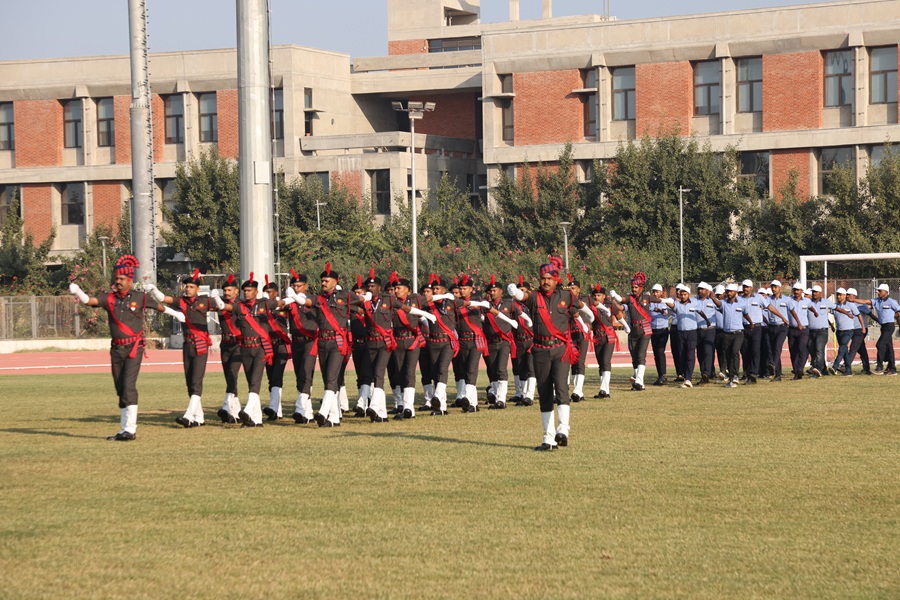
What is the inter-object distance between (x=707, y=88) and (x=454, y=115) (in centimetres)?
2125

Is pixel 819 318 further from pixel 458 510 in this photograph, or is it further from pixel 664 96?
pixel 664 96

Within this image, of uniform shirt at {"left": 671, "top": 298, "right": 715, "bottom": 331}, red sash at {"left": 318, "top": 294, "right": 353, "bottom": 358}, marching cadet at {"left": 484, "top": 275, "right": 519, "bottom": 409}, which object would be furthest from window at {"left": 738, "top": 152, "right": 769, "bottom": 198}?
red sash at {"left": 318, "top": 294, "right": 353, "bottom": 358}

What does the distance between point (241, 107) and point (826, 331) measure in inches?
593

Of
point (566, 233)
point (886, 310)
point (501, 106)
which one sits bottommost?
→ point (886, 310)

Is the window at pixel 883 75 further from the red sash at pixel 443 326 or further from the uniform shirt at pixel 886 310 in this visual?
the red sash at pixel 443 326

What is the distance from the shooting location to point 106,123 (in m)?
73.8

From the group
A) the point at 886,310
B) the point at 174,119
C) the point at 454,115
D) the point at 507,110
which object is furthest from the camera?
the point at 454,115

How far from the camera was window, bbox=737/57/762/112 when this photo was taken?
207 ft

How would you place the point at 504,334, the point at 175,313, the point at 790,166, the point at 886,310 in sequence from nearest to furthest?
1. the point at 175,313
2. the point at 504,334
3. the point at 886,310
4. the point at 790,166

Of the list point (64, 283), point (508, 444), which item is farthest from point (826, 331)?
point (64, 283)

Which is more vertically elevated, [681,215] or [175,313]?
[681,215]

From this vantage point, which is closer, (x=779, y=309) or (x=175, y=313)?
(x=175, y=313)

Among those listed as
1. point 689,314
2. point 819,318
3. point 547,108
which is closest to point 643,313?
point 689,314

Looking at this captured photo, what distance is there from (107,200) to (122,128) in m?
4.20
